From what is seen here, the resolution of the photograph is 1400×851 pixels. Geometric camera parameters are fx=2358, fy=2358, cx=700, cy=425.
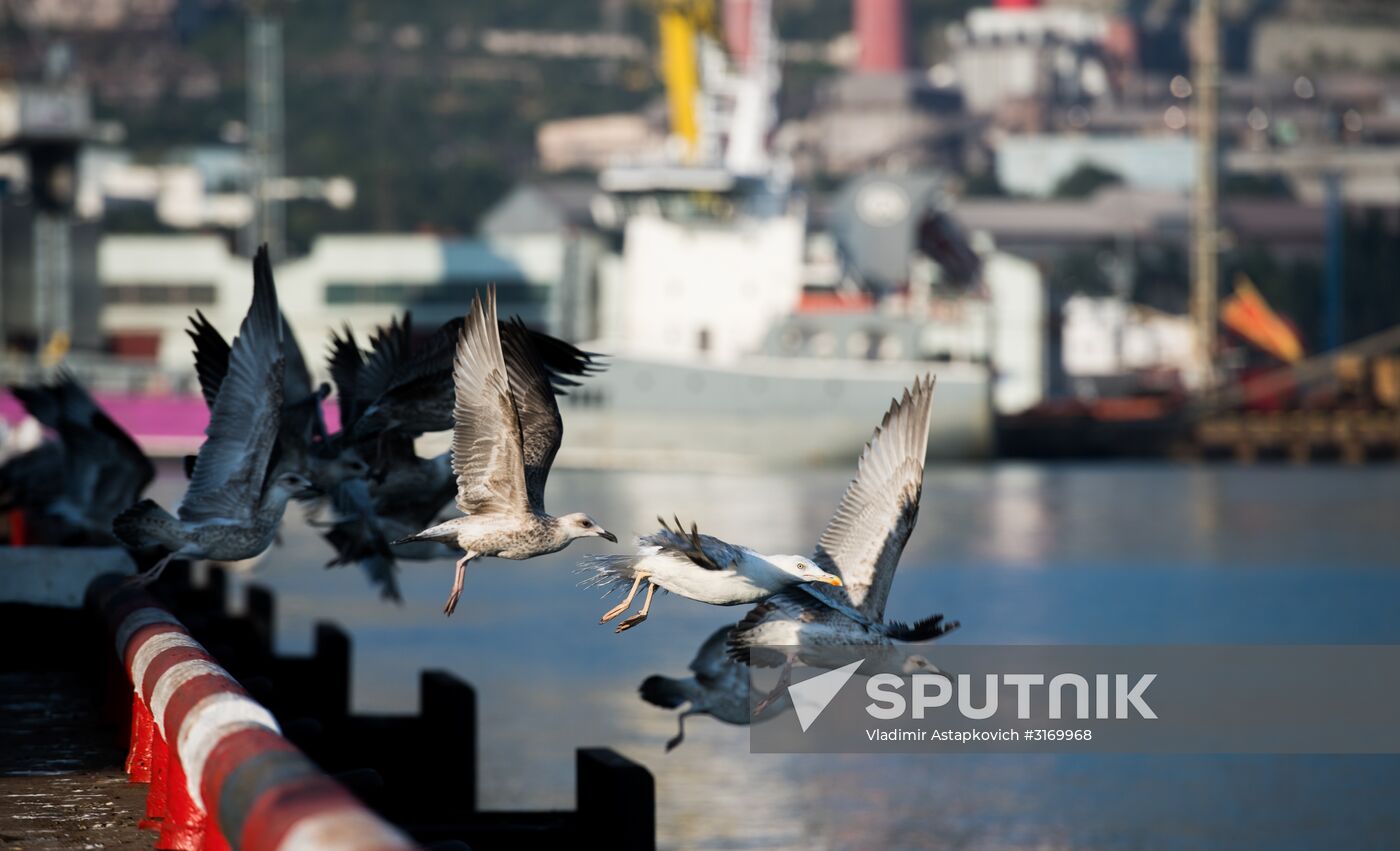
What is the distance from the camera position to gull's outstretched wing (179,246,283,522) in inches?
391

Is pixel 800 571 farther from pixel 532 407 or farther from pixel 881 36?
pixel 881 36

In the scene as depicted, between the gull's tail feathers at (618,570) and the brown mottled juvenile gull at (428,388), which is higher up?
the brown mottled juvenile gull at (428,388)

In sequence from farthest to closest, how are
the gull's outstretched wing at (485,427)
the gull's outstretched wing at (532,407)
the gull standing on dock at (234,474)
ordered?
the gull standing on dock at (234,474), the gull's outstretched wing at (532,407), the gull's outstretched wing at (485,427)

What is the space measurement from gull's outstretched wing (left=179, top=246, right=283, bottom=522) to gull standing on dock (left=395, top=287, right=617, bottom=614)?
1407 millimetres

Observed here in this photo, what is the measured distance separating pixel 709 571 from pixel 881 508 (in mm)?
1445

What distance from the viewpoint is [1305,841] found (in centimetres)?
1617

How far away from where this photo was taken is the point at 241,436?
32.8 feet

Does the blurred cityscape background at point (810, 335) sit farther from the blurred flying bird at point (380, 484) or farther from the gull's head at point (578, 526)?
the gull's head at point (578, 526)

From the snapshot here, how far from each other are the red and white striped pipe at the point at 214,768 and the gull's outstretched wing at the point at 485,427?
1.20 meters

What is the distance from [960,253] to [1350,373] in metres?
16.8

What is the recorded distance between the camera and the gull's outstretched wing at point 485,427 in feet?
28.3

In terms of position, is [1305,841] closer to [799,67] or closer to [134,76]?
[134,76]

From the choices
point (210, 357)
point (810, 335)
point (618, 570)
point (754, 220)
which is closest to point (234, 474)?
point (210, 357)

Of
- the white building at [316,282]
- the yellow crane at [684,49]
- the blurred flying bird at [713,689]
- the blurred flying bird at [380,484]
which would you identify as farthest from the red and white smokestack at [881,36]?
the blurred flying bird at [713,689]
